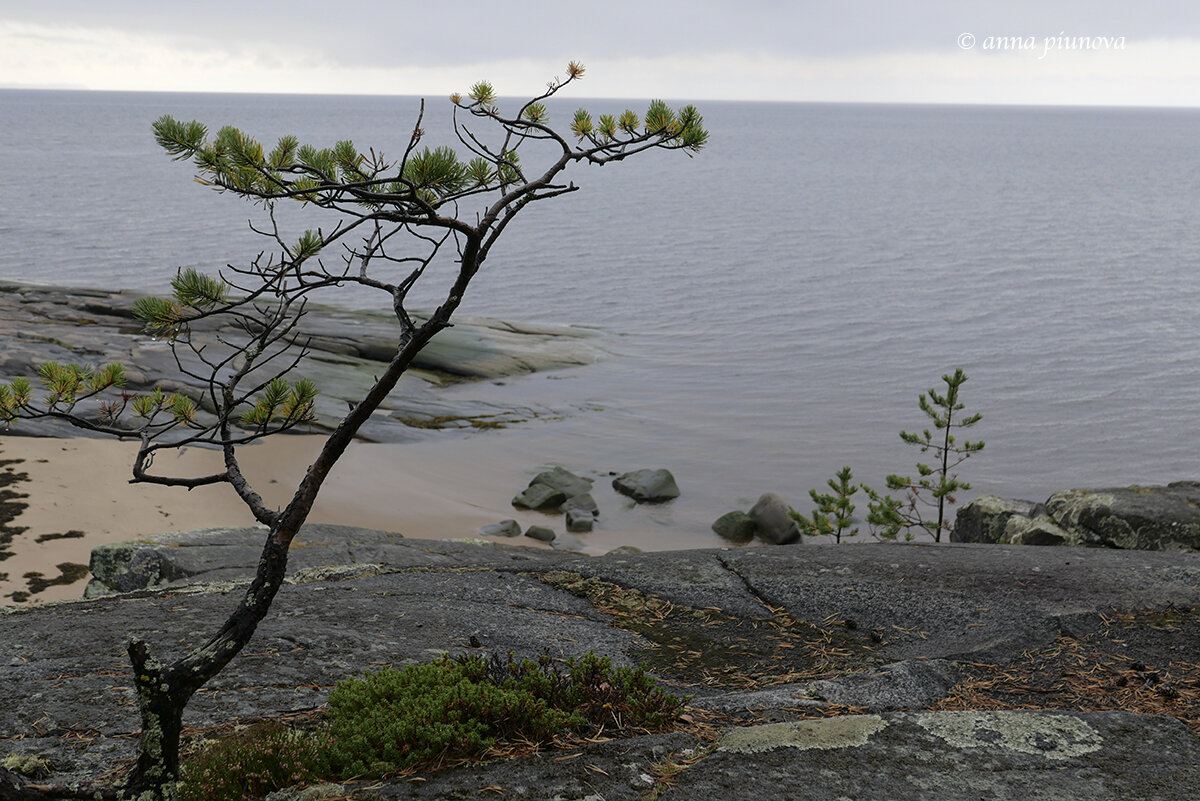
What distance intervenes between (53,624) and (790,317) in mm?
32851

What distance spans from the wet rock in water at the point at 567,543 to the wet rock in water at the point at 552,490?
135cm

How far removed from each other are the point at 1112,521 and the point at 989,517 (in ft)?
6.91

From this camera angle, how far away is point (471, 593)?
7.42 metres

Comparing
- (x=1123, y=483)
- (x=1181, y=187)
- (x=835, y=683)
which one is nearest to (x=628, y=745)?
(x=835, y=683)

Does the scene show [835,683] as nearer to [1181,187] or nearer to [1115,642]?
[1115,642]

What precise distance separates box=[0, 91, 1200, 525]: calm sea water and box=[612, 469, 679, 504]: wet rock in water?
91cm

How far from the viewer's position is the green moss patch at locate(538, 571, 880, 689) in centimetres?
616

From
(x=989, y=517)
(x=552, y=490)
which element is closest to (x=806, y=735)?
(x=989, y=517)

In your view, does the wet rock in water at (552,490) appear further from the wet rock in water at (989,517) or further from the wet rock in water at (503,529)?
the wet rock in water at (989,517)

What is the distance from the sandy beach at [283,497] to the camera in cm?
1350

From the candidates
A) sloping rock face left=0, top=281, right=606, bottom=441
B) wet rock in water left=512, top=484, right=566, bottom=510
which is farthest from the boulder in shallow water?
sloping rock face left=0, top=281, right=606, bottom=441

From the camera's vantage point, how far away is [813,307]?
38.6 metres

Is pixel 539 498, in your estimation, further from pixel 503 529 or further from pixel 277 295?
pixel 277 295

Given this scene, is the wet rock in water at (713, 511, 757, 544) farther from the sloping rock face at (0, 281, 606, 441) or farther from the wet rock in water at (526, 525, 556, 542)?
the sloping rock face at (0, 281, 606, 441)
